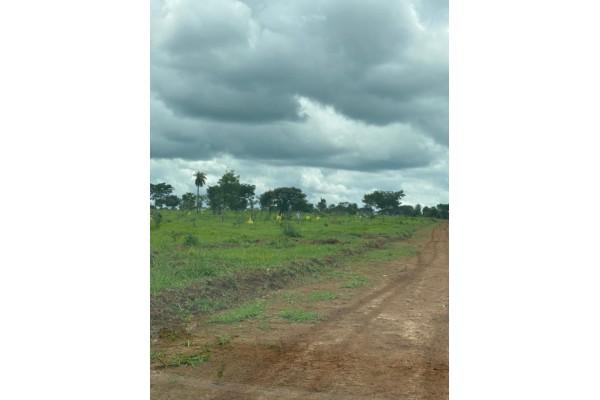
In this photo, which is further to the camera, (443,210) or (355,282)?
(355,282)

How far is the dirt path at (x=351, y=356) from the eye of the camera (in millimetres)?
2473

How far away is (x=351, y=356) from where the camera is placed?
8.86ft

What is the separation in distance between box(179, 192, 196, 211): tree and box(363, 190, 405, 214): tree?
1.07 m

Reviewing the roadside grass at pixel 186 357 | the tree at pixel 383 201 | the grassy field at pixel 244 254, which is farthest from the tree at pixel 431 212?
the roadside grass at pixel 186 357

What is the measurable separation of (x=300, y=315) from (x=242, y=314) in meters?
0.39

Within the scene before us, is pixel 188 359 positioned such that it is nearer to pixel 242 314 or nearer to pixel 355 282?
pixel 242 314

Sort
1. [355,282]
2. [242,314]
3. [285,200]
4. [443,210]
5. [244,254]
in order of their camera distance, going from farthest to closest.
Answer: [244,254], [355,282], [242,314], [285,200], [443,210]

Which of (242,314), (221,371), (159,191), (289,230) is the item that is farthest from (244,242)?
(221,371)

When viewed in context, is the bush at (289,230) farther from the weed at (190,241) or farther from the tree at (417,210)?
the tree at (417,210)

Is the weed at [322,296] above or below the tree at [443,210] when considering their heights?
below
